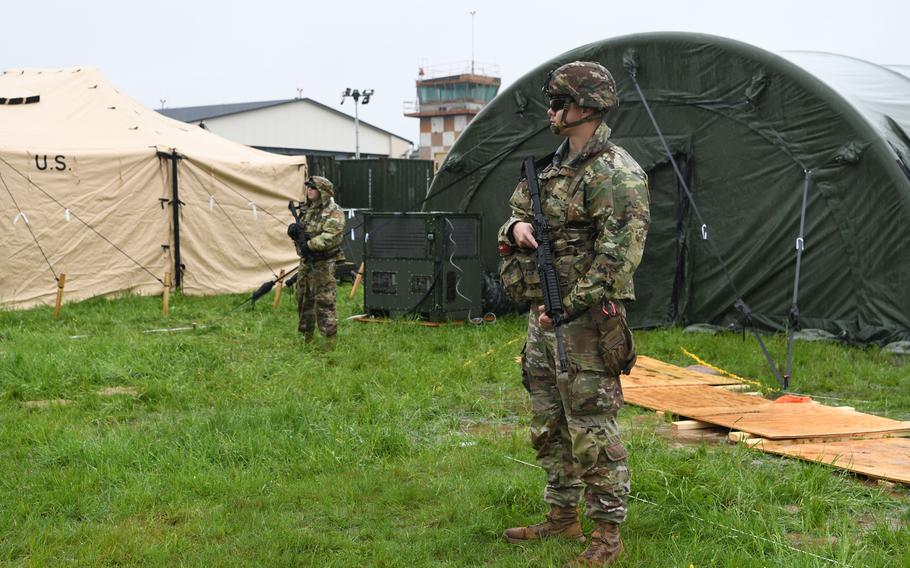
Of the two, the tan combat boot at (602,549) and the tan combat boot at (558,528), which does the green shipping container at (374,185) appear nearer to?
the tan combat boot at (558,528)

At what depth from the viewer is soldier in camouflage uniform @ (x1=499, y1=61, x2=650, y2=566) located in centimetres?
393

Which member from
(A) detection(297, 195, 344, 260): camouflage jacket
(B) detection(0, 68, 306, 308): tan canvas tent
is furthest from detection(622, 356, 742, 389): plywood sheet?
(B) detection(0, 68, 306, 308): tan canvas tent

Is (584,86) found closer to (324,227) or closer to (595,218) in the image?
(595,218)

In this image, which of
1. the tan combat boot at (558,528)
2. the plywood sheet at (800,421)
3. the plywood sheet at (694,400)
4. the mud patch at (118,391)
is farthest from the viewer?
the mud patch at (118,391)

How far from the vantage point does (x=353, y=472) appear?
5418mm

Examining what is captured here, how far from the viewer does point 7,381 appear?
7.73 m

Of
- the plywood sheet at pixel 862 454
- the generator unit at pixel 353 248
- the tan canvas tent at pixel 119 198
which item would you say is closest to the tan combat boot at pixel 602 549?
the plywood sheet at pixel 862 454

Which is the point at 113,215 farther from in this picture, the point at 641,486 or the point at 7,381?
the point at 641,486

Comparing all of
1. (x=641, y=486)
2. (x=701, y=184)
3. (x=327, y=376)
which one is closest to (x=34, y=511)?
(x=641, y=486)

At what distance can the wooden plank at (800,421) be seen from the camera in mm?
5941

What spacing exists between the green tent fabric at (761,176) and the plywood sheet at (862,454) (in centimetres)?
420

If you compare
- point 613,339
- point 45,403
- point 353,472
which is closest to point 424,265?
point 45,403

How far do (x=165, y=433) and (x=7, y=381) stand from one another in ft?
7.80

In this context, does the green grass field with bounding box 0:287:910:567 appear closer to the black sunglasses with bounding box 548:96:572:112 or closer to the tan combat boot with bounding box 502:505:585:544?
the tan combat boot with bounding box 502:505:585:544
